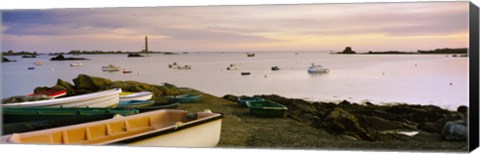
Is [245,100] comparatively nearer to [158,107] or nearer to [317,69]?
[317,69]

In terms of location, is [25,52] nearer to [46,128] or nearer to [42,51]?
[42,51]

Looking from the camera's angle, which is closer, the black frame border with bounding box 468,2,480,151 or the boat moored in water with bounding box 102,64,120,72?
the black frame border with bounding box 468,2,480,151

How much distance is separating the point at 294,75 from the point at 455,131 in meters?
1.91

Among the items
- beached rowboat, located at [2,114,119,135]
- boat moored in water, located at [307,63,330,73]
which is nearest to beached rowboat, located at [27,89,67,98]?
beached rowboat, located at [2,114,119,135]

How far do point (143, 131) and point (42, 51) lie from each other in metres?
1.76

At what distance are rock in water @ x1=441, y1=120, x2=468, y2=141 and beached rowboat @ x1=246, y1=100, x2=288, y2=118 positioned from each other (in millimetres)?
1866

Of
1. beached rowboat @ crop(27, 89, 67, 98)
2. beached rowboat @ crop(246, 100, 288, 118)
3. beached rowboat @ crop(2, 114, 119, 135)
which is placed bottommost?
beached rowboat @ crop(2, 114, 119, 135)

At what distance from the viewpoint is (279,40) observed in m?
9.12

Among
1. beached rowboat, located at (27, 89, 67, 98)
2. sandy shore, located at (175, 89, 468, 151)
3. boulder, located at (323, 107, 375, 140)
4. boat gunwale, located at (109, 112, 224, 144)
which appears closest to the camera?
boat gunwale, located at (109, 112, 224, 144)

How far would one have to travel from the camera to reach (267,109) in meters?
9.37

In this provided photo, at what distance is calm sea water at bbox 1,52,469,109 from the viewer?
8.48 m

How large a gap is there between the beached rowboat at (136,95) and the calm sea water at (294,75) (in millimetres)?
213

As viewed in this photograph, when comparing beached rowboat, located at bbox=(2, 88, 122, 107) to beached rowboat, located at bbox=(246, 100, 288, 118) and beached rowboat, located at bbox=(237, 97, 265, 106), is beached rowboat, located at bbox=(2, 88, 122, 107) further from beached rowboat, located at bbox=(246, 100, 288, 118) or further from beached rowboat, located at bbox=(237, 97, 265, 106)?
beached rowboat, located at bbox=(246, 100, 288, 118)

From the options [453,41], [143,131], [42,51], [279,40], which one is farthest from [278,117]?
[42,51]
